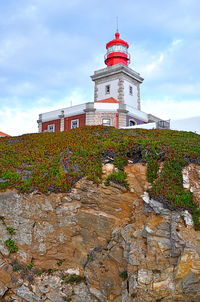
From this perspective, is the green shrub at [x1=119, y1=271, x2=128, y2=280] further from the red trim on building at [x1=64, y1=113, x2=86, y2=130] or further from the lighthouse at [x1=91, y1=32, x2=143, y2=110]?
the lighthouse at [x1=91, y1=32, x2=143, y2=110]

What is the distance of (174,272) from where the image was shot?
31.2 feet

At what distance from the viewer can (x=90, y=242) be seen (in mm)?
11578

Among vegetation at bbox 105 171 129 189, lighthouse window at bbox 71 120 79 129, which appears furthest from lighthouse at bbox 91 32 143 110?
vegetation at bbox 105 171 129 189

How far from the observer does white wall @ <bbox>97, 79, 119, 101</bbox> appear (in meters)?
35.0

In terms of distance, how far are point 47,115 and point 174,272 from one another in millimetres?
28293

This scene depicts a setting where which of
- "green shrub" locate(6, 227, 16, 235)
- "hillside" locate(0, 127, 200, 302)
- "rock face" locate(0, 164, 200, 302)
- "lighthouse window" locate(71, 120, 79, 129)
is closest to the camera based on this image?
"hillside" locate(0, 127, 200, 302)

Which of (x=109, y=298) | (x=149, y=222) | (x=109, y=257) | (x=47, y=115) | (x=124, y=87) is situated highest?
(x=124, y=87)

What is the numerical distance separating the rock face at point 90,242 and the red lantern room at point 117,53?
2862 cm

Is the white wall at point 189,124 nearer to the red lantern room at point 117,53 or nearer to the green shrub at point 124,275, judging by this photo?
the red lantern room at point 117,53

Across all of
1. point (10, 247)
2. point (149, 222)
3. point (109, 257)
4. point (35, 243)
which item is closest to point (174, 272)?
point (149, 222)

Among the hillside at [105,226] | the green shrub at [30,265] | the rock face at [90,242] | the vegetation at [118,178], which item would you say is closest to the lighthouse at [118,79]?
the hillside at [105,226]

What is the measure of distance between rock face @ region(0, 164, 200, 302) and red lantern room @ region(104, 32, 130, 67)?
2862cm

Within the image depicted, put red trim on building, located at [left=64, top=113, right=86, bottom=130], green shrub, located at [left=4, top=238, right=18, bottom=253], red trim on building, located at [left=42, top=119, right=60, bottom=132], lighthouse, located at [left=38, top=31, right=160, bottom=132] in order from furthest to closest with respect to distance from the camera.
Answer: red trim on building, located at [left=42, top=119, right=60, bottom=132] → red trim on building, located at [left=64, top=113, right=86, bottom=130] → lighthouse, located at [left=38, top=31, right=160, bottom=132] → green shrub, located at [left=4, top=238, right=18, bottom=253]

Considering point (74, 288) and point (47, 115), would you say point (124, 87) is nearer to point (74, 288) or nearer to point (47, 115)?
point (47, 115)
